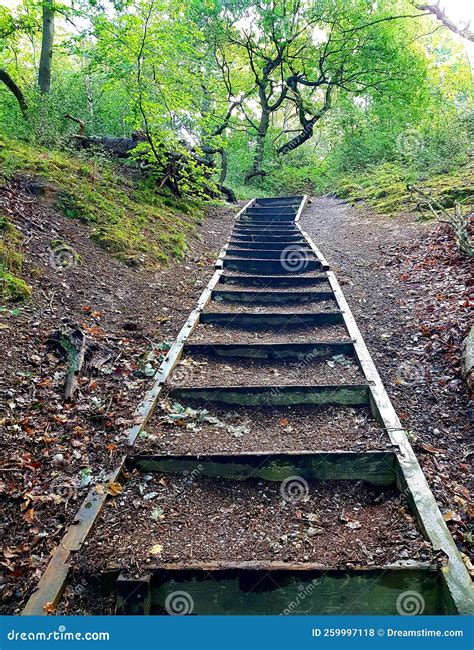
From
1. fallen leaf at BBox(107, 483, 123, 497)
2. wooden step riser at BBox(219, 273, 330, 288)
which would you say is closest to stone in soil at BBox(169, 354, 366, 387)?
fallen leaf at BBox(107, 483, 123, 497)

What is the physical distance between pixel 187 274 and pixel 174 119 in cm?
415

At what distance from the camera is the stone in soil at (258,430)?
3521mm

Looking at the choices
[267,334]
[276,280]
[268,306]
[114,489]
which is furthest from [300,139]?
[114,489]

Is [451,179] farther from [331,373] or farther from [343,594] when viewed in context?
[343,594]

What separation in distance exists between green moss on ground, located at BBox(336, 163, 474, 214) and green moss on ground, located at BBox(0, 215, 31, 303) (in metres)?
7.76

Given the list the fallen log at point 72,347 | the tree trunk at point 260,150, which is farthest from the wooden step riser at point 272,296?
the tree trunk at point 260,150

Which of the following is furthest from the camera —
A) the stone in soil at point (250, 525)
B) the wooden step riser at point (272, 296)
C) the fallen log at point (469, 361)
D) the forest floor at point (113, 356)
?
the wooden step riser at point (272, 296)

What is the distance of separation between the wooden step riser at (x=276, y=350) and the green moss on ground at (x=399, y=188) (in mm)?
5337

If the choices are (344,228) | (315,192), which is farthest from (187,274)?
(315,192)

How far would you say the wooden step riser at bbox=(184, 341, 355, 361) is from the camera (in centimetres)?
494

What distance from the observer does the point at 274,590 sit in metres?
2.51

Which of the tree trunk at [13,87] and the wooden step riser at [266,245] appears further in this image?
the wooden step riser at [266,245]

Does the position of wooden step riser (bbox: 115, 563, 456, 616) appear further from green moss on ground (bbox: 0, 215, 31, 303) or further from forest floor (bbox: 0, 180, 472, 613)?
green moss on ground (bbox: 0, 215, 31, 303)

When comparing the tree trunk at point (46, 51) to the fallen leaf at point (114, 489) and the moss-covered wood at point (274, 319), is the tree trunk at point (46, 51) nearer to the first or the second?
the moss-covered wood at point (274, 319)
